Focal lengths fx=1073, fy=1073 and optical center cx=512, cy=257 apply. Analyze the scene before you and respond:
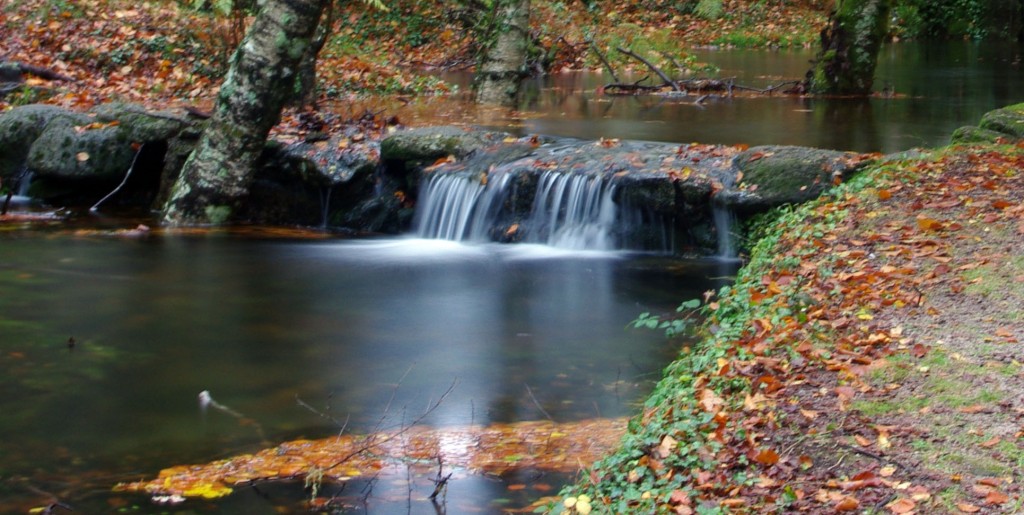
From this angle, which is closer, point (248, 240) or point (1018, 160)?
point (1018, 160)

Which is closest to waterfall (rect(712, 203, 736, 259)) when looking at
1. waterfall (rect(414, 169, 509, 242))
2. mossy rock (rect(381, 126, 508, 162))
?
waterfall (rect(414, 169, 509, 242))

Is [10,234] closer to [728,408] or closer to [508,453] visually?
[508,453]

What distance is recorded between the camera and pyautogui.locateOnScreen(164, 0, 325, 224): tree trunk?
11234mm

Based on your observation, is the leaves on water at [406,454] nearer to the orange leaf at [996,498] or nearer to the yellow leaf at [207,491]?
the yellow leaf at [207,491]

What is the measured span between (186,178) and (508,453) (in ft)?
25.1

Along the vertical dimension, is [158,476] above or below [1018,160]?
below

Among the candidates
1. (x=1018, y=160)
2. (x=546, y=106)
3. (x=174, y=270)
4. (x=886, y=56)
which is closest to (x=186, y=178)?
(x=174, y=270)

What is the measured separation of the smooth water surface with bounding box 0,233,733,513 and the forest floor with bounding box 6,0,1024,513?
0.98m

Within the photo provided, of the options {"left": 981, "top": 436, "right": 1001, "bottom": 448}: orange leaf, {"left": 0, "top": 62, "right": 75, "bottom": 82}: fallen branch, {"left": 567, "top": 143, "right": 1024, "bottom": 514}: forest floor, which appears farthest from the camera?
{"left": 0, "top": 62, "right": 75, "bottom": 82}: fallen branch

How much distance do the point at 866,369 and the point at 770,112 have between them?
35.9 feet

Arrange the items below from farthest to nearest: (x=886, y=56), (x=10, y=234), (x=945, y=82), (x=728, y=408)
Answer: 1. (x=886, y=56)
2. (x=945, y=82)
3. (x=10, y=234)
4. (x=728, y=408)

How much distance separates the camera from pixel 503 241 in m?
11.3

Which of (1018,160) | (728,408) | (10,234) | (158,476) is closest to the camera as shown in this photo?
(728,408)

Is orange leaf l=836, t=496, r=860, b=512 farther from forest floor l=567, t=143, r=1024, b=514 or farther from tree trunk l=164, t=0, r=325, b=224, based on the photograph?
tree trunk l=164, t=0, r=325, b=224
